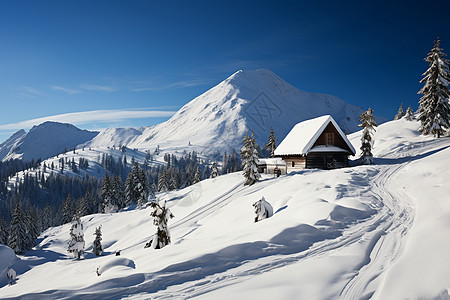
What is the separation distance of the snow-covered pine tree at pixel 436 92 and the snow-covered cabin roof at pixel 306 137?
1106cm

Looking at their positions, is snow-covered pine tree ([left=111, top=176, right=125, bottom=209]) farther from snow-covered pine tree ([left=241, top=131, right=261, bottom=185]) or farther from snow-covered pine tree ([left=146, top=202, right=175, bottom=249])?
snow-covered pine tree ([left=146, top=202, right=175, bottom=249])

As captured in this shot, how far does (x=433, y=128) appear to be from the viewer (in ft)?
104

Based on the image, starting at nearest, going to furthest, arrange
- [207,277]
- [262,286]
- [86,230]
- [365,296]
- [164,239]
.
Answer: [365,296]
[262,286]
[207,277]
[164,239]
[86,230]

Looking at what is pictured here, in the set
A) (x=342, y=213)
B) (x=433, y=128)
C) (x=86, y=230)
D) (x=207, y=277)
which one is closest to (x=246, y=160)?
(x=342, y=213)

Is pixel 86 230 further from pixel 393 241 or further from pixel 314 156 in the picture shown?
pixel 393 241

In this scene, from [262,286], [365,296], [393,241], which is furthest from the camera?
[393,241]

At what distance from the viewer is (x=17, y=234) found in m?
47.9

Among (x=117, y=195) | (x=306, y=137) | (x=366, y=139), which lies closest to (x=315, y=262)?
(x=306, y=137)

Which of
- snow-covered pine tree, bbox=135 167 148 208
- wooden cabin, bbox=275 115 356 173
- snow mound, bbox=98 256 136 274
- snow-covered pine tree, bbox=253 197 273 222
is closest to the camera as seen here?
snow mound, bbox=98 256 136 274

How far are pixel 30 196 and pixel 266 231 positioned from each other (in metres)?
188

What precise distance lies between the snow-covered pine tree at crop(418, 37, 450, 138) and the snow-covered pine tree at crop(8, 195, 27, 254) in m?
70.7

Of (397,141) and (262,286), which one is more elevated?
(397,141)

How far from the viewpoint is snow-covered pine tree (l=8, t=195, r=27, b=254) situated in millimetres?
47591

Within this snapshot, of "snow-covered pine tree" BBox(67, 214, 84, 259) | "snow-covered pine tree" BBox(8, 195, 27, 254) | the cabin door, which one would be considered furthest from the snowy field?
"snow-covered pine tree" BBox(8, 195, 27, 254)
